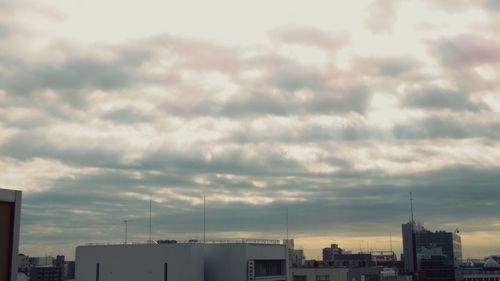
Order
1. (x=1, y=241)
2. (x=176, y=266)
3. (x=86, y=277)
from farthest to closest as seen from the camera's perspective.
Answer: (x=86, y=277) → (x=176, y=266) → (x=1, y=241)

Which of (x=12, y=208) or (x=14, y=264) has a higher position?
(x=12, y=208)

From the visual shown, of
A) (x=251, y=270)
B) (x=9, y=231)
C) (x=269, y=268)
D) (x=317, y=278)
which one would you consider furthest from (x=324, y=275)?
(x=9, y=231)

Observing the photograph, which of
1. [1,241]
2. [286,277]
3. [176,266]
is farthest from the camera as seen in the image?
[286,277]

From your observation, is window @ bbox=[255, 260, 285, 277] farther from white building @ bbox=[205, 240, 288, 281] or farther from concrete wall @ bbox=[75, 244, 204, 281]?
concrete wall @ bbox=[75, 244, 204, 281]

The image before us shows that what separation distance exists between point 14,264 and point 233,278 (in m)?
81.6

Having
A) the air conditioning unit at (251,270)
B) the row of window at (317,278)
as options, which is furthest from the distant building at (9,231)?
the row of window at (317,278)

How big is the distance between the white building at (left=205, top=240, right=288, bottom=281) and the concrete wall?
12.7ft

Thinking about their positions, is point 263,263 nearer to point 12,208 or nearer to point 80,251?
point 80,251

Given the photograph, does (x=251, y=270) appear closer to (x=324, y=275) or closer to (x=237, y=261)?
(x=237, y=261)

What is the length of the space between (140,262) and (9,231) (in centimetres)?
8201

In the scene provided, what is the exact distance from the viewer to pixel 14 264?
38438 millimetres

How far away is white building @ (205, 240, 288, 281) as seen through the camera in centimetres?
11725

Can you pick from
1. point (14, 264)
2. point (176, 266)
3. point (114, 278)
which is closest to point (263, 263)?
point (176, 266)

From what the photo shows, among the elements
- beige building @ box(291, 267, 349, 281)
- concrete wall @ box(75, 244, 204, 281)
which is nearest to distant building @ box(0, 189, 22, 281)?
concrete wall @ box(75, 244, 204, 281)
